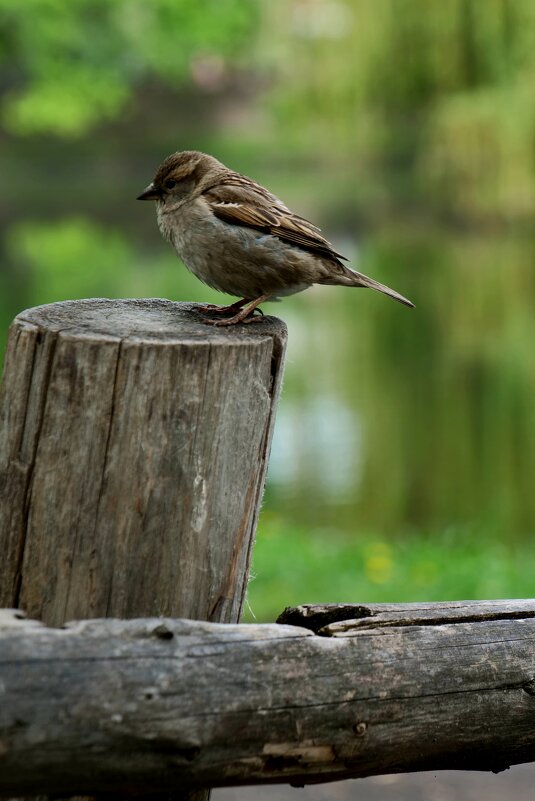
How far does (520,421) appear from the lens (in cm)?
1142

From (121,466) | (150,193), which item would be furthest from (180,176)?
(121,466)

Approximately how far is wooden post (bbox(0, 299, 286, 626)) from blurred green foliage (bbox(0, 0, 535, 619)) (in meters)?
4.35

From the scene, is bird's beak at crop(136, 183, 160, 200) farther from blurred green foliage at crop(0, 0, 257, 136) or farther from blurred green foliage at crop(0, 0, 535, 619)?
blurred green foliage at crop(0, 0, 257, 136)

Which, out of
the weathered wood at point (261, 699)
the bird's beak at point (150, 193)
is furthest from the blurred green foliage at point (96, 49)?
the weathered wood at point (261, 699)

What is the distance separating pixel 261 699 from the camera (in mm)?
2145

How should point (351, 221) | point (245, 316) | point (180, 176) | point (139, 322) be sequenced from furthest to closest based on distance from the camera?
point (351, 221) → point (180, 176) → point (245, 316) → point (139, 322)

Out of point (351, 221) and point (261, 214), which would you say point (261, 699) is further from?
point (351, 221)

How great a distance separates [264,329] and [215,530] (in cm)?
52

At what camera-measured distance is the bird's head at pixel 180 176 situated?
3.21 meters

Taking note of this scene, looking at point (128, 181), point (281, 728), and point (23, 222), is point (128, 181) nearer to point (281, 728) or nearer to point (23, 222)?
point (23, 222)

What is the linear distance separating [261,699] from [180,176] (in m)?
1.57

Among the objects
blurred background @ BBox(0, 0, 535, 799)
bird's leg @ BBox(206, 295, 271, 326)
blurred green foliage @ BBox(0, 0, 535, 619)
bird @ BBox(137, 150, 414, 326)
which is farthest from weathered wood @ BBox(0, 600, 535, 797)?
blurred green foliage @ BBox(0, 0, 535, 619)

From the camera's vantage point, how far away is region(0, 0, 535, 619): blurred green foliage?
9086mm

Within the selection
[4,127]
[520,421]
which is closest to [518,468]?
[520,421]
